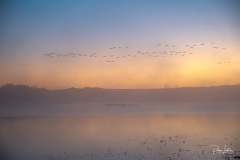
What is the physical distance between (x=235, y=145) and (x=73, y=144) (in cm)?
507

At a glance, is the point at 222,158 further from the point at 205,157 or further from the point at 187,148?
the point at 187,148

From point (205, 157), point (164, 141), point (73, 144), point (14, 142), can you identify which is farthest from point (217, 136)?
point (14, 142)

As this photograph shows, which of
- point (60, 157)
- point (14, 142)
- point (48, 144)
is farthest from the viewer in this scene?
point (14, 142)

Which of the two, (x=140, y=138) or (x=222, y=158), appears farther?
(x=140, y=138)

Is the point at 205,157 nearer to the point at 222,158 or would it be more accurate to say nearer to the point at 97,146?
the point at 222,158

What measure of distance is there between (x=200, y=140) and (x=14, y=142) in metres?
6.57

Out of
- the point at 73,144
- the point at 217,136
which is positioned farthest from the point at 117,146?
the point at 217,136

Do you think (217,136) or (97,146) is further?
(217,136)

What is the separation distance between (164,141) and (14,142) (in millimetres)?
5387

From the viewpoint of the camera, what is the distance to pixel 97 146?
1002cm

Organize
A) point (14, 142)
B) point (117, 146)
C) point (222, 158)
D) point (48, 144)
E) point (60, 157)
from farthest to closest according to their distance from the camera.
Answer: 1. point (14, 142)
2. point (48, 144)
3. point (117, 146)
4. point (60, 157)
5. point (222, 158)

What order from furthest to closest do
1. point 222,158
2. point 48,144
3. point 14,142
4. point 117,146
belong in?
point 14,142 → point 48,144 → point 117,146 → point 222,158

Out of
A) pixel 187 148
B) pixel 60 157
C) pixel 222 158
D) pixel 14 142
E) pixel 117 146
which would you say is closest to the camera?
pixel 222 158

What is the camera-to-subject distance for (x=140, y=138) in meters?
11.5
